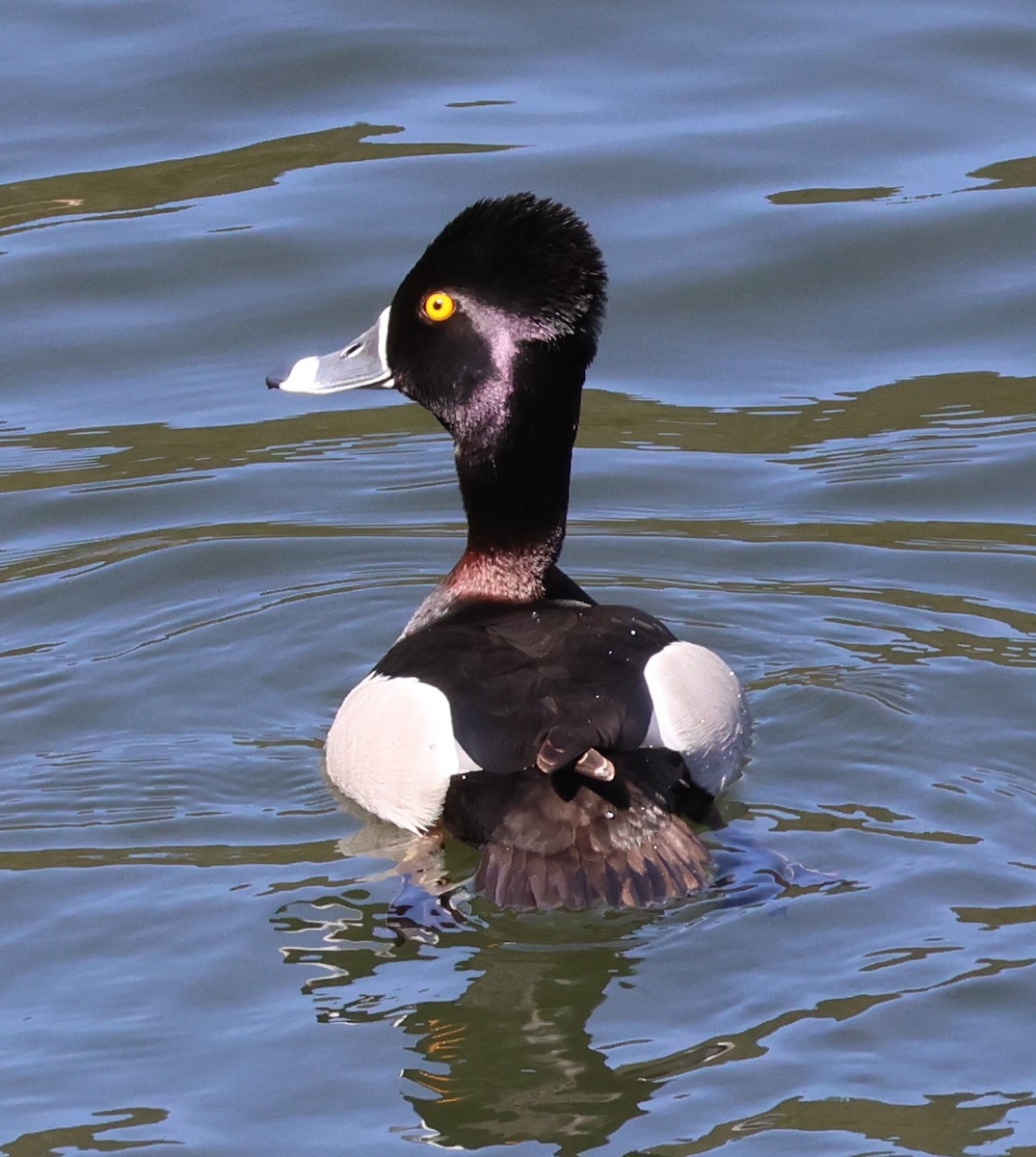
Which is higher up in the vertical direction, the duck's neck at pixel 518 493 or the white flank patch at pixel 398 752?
the duck's neck at pixel 518 493

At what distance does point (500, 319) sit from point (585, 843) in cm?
160

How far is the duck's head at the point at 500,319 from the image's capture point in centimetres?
559

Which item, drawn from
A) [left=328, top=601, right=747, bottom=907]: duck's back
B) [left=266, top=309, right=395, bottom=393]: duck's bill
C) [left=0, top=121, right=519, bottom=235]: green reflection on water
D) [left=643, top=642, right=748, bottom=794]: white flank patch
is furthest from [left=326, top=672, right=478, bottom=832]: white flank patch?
[left=0, top=121, right=519, bottom=235]: green reflection on water

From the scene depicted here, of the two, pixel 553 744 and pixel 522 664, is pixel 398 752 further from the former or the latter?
pixel 553 744

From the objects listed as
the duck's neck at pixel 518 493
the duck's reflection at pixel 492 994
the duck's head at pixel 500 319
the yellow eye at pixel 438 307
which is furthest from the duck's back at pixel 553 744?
the yellow eye at pixel 438 307

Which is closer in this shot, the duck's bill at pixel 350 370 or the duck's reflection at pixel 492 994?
the duck's reflection at pixel 492 994

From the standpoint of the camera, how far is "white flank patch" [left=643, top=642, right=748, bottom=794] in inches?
205

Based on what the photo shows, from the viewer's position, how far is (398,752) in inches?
211

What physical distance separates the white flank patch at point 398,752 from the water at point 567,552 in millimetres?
141

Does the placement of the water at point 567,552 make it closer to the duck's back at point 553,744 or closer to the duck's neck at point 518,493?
the duck's back at point 553,744

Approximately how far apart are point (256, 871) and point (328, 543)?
2.35m

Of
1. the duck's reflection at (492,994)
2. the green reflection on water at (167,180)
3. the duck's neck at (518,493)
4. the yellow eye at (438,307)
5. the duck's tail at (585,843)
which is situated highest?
the green reflection on water at (167,180)

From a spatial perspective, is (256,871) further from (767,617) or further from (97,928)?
(767,617)

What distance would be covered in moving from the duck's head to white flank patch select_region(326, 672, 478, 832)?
2.69 ft
